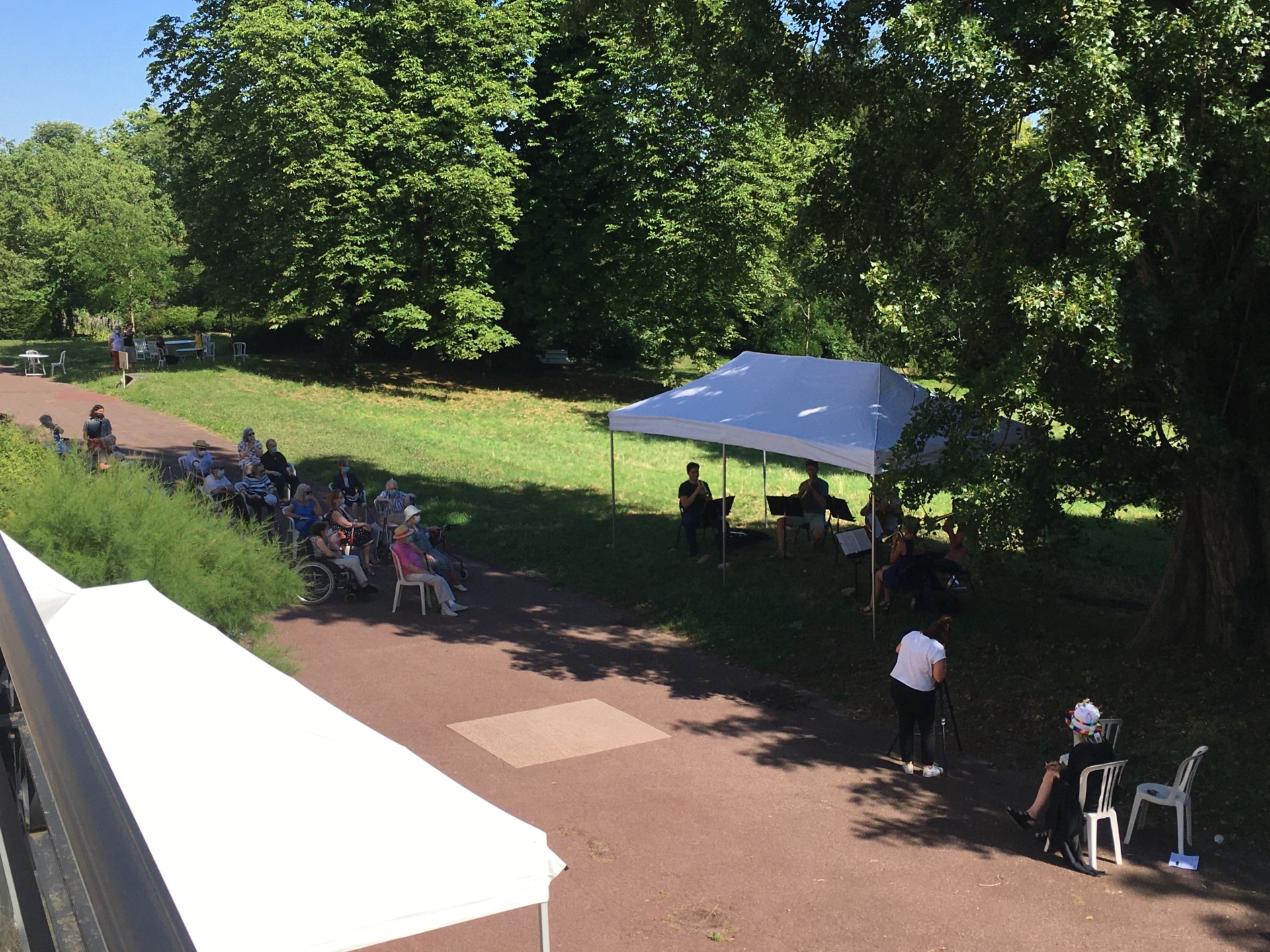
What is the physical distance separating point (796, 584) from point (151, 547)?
7869 millimetres

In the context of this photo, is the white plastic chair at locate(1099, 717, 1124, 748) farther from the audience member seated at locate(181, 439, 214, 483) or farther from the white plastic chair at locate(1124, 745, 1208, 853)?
the audience member seated at locate(181, 439, 214, 483)

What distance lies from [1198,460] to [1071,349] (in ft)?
4.79

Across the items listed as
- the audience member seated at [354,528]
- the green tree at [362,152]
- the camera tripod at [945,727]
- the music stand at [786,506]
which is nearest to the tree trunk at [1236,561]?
the camera tripod at [945,727]

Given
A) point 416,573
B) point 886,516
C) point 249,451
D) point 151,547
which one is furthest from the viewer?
point 249,451

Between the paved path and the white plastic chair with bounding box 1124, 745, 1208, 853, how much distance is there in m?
0.21

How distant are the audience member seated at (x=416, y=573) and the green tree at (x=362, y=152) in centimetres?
2102

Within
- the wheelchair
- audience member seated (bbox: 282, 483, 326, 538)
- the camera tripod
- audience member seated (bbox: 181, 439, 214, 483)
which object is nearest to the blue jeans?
the wheelchair

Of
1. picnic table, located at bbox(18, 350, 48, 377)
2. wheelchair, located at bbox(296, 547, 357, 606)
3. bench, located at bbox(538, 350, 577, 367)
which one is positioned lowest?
wheelchair, located at bbox(296, 547, 357, 606)

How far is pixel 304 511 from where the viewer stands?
15055 millimetres

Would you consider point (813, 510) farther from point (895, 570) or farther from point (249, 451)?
point (249, 451)

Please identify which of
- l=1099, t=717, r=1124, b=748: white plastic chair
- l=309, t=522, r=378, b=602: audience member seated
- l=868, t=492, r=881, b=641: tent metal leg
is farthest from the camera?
l=309, t=522, r=378, b=602: audience member seated

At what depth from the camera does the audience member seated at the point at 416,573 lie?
1409cm

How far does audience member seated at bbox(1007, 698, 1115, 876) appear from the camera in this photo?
25.9 ft

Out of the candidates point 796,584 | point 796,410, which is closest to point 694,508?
point 796,584
